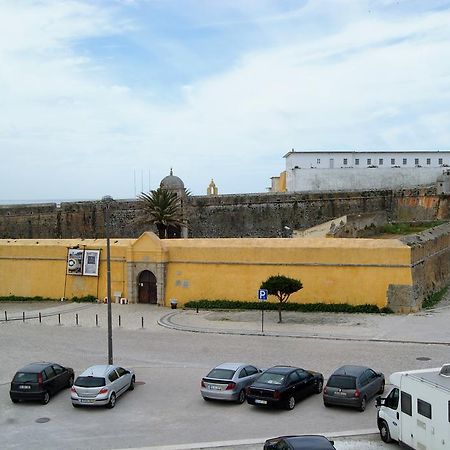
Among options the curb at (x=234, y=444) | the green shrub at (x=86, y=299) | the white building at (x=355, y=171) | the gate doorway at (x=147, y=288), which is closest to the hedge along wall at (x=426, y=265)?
the gate doorway at (x=147, y=288)

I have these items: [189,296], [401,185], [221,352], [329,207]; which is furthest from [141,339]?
[401,185]

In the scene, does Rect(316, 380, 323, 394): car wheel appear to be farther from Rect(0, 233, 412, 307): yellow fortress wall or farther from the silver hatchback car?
Rect(0, 233, 412, 307): yellow fortress wall

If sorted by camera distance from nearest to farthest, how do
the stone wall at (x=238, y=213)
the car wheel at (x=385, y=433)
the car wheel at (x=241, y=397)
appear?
the car wheel at (x=385, y=433)
the car wheel at (x=241, y=397)
the stone wall at (x=238, y=213)

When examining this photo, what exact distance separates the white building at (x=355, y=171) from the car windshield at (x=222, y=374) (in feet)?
138

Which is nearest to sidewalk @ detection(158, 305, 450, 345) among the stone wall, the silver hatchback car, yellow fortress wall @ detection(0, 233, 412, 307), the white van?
yellow fortress wall @ detection(0, 233, 412, 307)

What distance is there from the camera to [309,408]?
15258mm

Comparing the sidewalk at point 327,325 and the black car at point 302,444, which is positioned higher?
the sidewalk at point 327,325

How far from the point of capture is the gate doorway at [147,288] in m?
31.4

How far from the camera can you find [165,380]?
1802 centimetres

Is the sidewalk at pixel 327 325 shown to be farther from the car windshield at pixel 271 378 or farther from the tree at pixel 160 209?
the tree at pixel 160 209

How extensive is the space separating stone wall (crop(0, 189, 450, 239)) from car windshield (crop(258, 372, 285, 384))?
102ft

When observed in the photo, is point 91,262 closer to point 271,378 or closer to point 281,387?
point 271,378

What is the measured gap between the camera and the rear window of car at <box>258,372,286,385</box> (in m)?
15.3

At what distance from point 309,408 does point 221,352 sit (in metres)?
6.25
